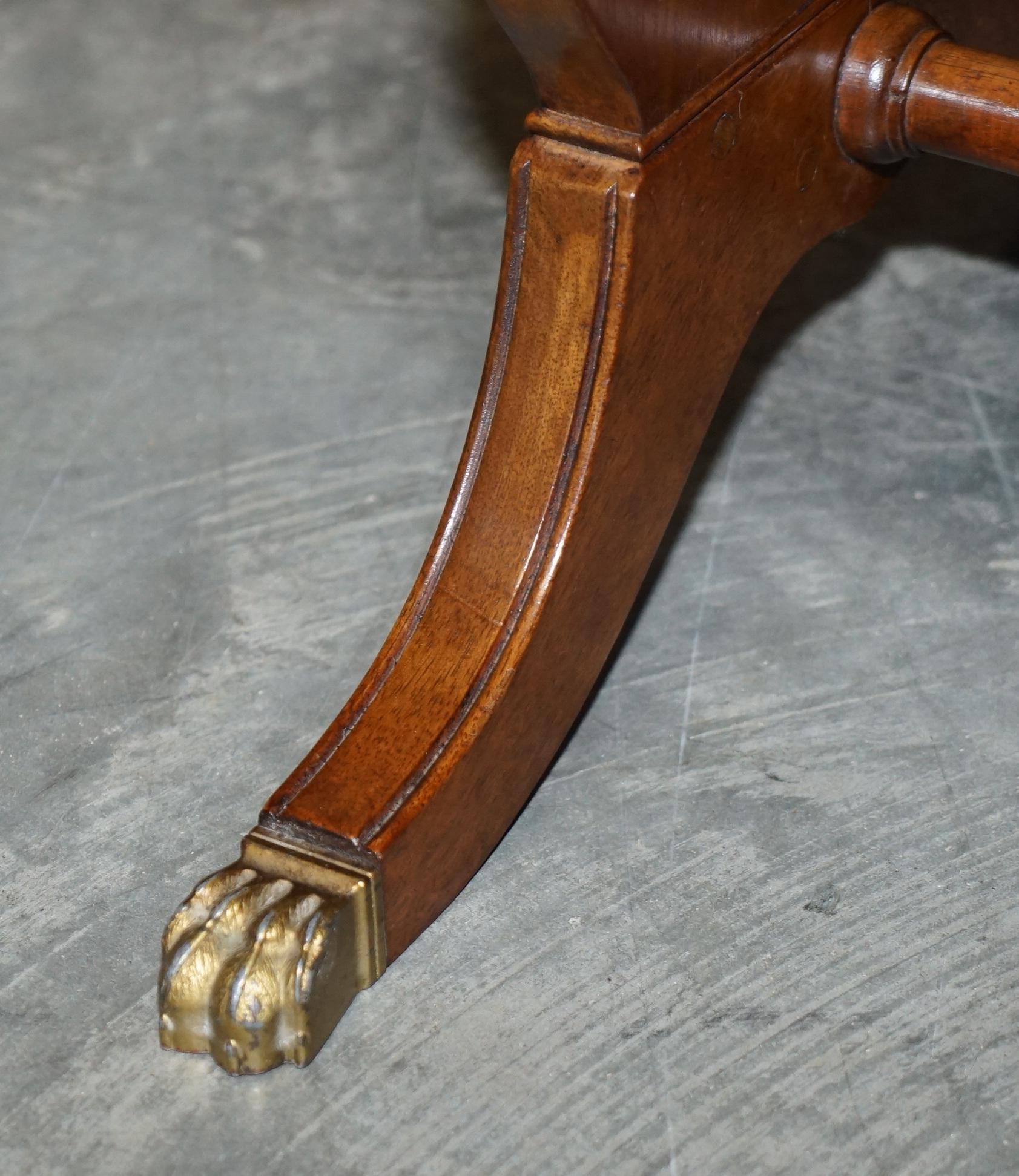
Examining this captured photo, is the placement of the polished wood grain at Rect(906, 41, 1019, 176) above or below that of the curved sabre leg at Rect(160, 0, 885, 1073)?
above

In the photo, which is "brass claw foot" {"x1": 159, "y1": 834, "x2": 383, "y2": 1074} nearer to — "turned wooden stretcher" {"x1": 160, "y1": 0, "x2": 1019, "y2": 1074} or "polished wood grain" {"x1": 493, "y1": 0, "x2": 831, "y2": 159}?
"turned wooden stretcher" {"x1": 160, "y1": 0, "x2": 1019, "y2": 1074}

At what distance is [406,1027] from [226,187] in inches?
34.1

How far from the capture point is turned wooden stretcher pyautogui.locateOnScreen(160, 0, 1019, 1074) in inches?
30.3

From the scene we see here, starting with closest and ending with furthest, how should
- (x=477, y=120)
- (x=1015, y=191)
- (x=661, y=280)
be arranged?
1. (x=661, y=280)
2. (x=1015, y=191)
3. (x=477, y=120)

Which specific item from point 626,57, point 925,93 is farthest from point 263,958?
point 925,93

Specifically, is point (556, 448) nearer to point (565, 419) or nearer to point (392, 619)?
point (565, 419)

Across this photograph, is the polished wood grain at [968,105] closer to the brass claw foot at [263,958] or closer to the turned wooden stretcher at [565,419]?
the turned wooden stretcher at [565,419]

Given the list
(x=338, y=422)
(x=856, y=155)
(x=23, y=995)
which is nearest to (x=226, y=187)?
(x=338, y=422)

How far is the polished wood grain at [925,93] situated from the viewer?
854mm

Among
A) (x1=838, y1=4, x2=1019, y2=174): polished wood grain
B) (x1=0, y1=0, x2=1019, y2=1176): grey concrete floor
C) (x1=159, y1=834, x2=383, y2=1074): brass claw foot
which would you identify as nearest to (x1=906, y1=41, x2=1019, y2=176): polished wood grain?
(x1=838, y1=4, x2=1019, y2=174): polished wood grain

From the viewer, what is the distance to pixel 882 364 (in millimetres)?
1277

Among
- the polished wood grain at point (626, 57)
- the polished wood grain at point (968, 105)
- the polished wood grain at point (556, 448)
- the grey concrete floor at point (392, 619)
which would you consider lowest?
the grey concrete floor at point (392, 619)

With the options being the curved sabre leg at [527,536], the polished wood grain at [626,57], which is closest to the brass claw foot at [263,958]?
the curved sabre leg at [527,536]

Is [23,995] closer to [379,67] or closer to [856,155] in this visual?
[856,155]
